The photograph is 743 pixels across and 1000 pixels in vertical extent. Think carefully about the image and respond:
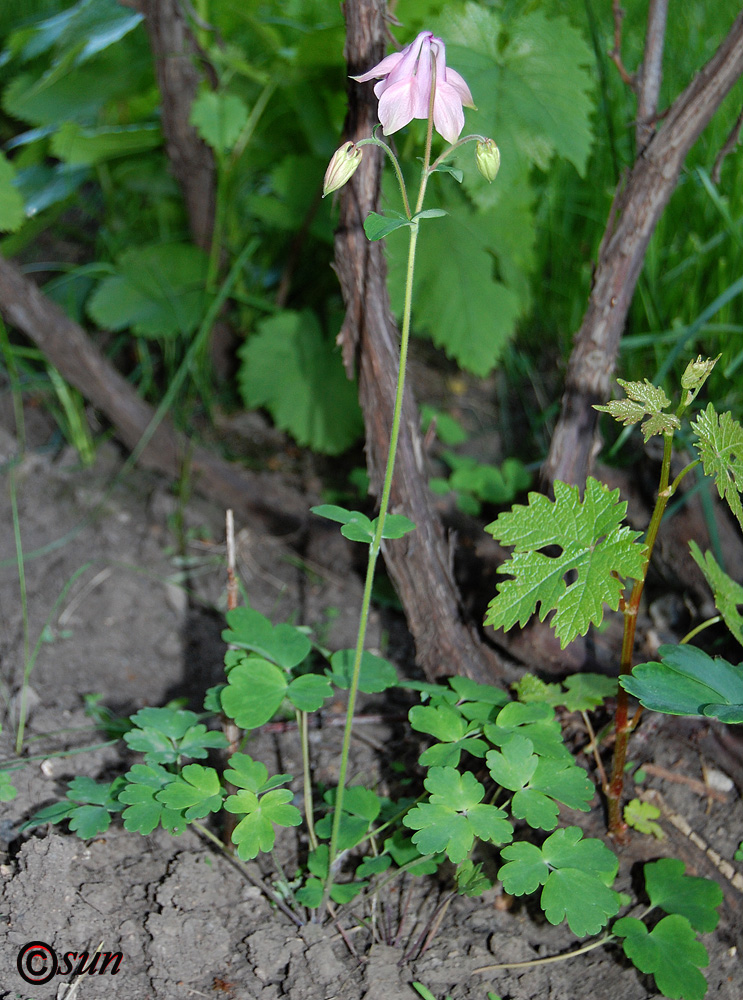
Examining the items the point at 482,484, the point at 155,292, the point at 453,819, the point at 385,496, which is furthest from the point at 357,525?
the point at 155,292

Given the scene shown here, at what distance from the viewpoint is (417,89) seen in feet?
2.79

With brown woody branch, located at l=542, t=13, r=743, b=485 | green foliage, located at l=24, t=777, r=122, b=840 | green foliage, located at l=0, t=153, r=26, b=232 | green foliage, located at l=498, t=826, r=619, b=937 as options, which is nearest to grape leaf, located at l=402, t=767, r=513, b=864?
green foliage, located at l=498, t=826, r=619, b=937

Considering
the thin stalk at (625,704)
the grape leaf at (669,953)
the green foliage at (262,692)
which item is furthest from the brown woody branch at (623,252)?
the grape leaf at (669,953)

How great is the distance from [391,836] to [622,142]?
6.68 feet

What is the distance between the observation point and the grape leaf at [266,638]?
48.0 inches

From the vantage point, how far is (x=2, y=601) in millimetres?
1679

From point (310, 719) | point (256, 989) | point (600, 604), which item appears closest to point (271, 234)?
point (310, 719)

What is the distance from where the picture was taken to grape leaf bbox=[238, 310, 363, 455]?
205 cm

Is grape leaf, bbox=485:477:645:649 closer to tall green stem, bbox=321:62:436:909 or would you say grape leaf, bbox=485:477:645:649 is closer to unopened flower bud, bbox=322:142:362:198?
tall green stem, bbox=321:62:436:909

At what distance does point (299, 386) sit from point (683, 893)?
4.73 ft

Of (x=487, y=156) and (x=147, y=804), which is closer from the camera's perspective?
(x=487, y=156)

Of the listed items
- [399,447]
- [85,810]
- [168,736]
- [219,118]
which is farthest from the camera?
[219,118]

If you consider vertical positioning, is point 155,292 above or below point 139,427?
above

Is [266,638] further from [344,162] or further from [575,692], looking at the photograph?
[344,162]
